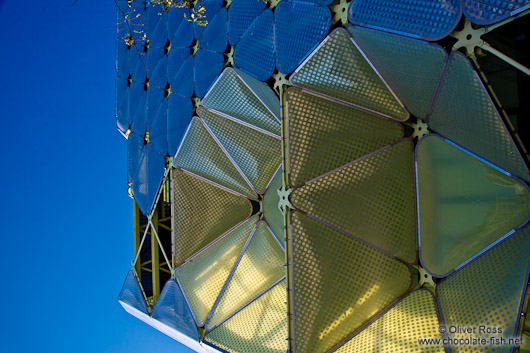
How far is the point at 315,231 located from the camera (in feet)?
18.1

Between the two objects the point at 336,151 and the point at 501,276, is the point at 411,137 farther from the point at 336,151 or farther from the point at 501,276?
the point at 501,276

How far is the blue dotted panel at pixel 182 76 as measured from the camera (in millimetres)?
9383

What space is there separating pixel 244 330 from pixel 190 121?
4.94 meters

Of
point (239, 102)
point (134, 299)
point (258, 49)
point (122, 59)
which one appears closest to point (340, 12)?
point (258, 49)

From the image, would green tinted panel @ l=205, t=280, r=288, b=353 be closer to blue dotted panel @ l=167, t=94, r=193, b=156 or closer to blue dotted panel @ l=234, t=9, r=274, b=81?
blue dotted panel @ l=234, t=9, r=274, b=81

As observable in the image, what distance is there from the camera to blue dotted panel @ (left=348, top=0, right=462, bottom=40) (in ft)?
14.4

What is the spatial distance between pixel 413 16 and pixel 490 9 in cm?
89

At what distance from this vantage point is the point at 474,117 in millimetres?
4535

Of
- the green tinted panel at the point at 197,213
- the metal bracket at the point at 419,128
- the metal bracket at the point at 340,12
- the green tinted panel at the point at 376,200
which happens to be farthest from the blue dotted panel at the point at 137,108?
the metal bracket at the point at 419,128

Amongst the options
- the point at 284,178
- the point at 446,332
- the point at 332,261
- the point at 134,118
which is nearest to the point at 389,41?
the point at 284,178

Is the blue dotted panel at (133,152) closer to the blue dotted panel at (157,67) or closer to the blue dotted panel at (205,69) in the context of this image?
the blue dotted panel at (157,67)

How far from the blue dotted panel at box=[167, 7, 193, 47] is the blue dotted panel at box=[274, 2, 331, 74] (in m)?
3.79

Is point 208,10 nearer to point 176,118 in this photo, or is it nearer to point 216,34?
point 216,34

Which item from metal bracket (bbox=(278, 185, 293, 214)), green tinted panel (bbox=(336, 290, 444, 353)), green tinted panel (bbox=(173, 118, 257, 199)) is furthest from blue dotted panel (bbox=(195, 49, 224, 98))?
green tinted panel (bbox=(336, 290, 444, 353))
